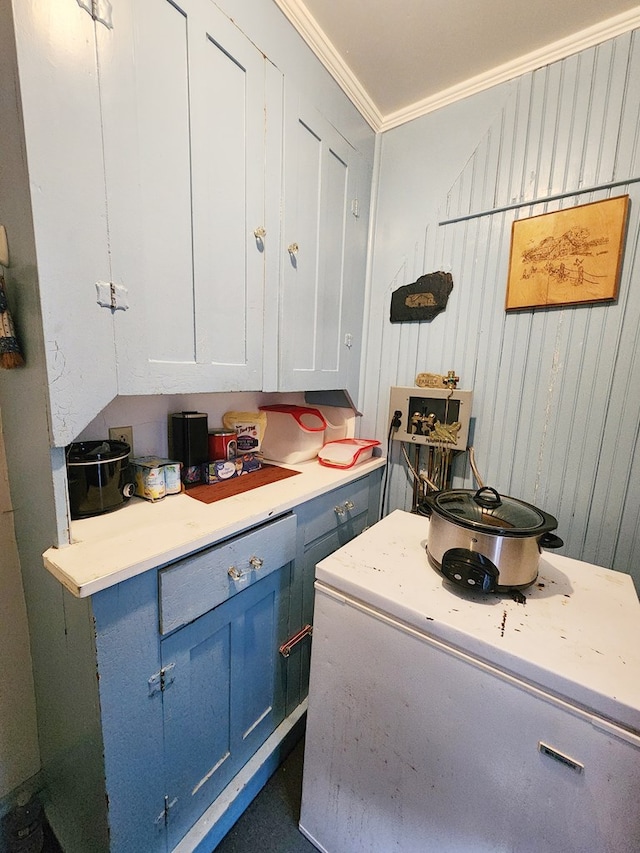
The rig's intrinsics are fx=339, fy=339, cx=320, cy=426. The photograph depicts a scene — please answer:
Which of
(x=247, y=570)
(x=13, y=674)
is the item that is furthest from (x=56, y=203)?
(x=13, y=674)

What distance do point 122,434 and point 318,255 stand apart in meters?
0.92

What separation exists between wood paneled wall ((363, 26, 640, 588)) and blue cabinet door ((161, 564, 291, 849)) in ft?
3.14

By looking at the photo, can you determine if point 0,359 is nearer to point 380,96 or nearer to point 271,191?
point 271,191

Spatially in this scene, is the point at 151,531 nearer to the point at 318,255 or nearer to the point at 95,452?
the point at 95,452

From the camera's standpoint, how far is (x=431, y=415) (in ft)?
4.60

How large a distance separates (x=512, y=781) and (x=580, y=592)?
406mm

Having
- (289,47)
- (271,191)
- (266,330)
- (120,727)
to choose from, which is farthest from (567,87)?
(120,727)

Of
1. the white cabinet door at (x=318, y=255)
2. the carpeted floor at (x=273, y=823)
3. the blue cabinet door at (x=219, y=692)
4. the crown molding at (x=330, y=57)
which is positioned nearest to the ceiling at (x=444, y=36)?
the crown molding at (x=330, y=57)

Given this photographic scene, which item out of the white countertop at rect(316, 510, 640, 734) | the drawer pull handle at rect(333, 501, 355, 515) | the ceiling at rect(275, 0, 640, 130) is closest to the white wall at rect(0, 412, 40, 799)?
the white countertop at rect(316, 510, 640, 734)

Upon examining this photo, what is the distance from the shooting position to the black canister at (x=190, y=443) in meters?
1.11

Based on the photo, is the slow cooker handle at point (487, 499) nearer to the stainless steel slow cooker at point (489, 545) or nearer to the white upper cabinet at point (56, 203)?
the stainless steel slow cooker at point (489, 545)

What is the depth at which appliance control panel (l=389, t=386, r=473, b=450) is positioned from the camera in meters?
Result: 1.33

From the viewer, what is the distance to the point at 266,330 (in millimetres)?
1091

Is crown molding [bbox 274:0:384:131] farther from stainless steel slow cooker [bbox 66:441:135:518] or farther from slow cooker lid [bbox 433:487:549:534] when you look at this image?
slow cooker lid [bbox 433:487:549:534]
